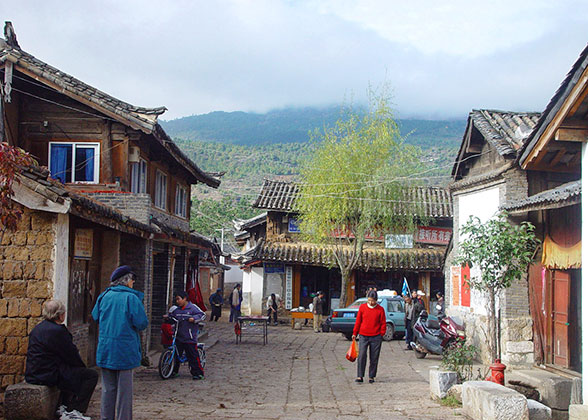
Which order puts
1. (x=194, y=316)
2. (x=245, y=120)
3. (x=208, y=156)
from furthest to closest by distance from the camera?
(x=245, y=120) < (x=208, y=156) < (x=194, y=316)

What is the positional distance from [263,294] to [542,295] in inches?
745

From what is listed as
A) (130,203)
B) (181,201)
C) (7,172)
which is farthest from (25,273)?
(181,201)

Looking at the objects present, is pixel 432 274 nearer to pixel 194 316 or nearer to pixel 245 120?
pixel 194 316

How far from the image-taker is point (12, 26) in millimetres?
13859

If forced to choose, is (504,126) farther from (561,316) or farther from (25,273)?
(25,273)

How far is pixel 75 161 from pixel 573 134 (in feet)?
34.8

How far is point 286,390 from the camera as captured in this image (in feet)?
35.9

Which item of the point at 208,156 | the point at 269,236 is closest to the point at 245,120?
the point at 208,156

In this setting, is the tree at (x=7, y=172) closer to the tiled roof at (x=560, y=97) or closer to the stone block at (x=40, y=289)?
the stone block at (x=40, y=289)

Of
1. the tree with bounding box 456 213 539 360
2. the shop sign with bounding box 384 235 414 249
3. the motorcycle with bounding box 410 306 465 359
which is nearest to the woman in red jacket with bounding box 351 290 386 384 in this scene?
the tree with bounding box 456 213 539 360

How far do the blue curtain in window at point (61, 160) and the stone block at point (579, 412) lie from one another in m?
11.4

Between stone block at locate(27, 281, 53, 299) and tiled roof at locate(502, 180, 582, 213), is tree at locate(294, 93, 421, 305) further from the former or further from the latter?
stone block at locate(27, 281, 53, 299)

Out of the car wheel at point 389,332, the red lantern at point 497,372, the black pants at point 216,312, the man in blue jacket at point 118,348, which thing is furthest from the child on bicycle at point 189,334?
the black pants at point 216,312

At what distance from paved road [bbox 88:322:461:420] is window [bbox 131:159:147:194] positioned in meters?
4.55
